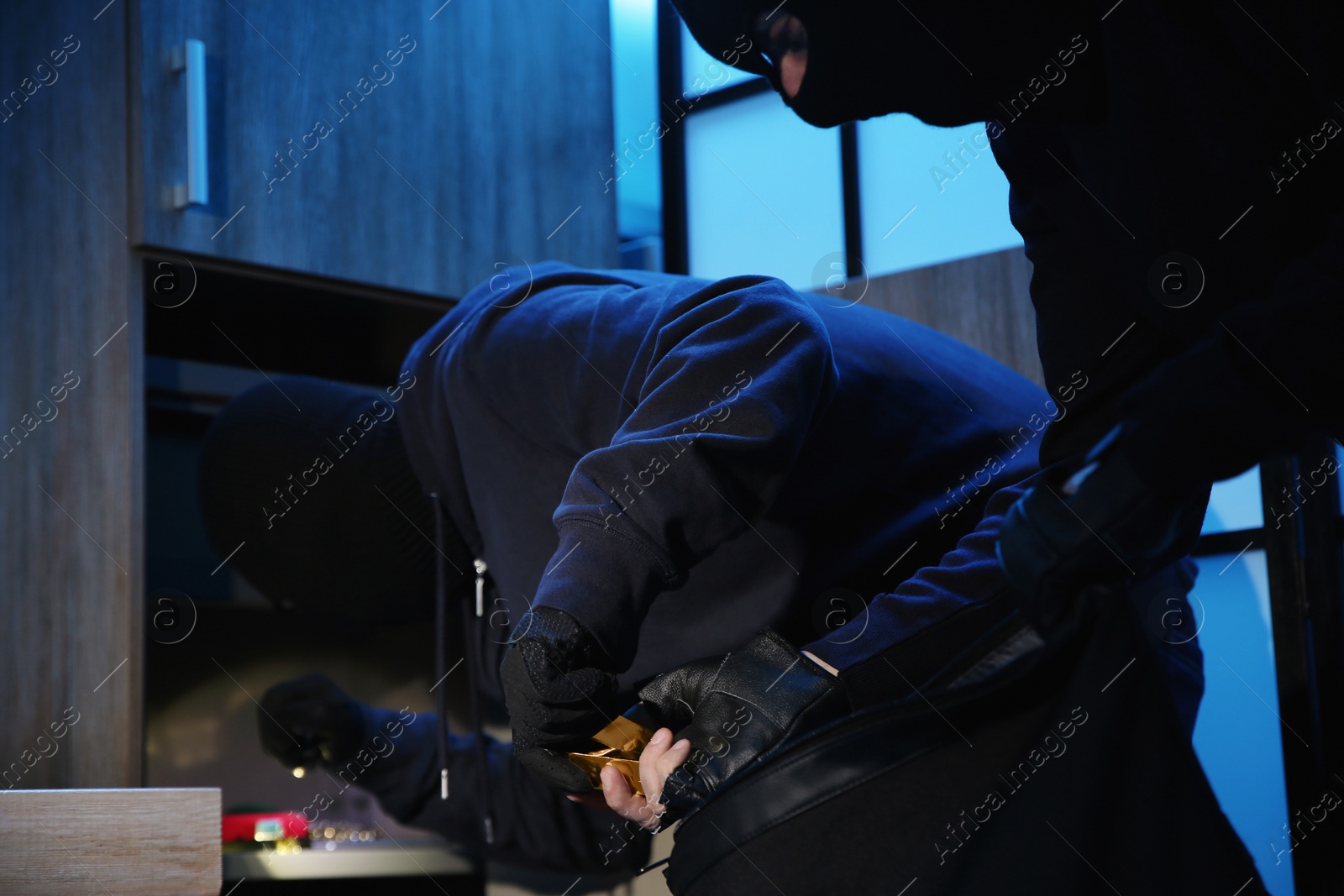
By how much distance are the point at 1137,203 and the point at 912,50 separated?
0.15 m

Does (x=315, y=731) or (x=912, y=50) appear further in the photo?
(x=315, y=731)

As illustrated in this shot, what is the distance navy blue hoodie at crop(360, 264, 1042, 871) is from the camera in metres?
0.86

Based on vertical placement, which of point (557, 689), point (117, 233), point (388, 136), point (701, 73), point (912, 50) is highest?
point (701, 73)

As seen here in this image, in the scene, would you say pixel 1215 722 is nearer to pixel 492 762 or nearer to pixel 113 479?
pixel 492 762

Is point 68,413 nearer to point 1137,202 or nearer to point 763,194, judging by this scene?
point 763,194

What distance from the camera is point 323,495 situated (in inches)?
53.2

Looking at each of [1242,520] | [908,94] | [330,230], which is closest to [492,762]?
[330,230]

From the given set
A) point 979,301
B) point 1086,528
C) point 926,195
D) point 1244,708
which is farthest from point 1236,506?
point 1086,528

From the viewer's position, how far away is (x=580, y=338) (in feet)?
3.46

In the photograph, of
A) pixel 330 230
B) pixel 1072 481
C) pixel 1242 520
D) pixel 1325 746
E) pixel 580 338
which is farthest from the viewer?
pixel 330 230

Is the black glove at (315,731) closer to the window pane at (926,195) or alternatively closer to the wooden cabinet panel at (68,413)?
the wooden cabinet panel at (68,413)

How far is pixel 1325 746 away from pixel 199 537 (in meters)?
1.21

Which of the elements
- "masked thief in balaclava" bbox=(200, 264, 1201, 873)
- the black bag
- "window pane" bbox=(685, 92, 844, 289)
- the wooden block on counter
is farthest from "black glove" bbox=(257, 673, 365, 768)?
the black bag

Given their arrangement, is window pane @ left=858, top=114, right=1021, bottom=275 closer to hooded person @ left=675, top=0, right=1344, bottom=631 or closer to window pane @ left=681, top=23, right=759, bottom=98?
window pane @ left=681, top=23, right=759, bottom=98
